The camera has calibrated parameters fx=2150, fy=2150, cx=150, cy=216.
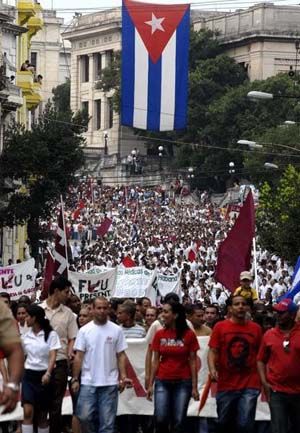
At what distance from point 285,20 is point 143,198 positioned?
107 ft

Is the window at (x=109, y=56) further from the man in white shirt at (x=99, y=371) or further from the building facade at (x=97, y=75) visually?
the man in white shirt at (x=99, y=371)

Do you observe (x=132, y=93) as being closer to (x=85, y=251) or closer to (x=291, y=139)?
(x=85, y=251)

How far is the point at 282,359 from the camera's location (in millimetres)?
16281

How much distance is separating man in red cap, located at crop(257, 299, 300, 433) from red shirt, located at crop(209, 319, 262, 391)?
1.57ft

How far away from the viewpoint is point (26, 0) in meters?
68.2

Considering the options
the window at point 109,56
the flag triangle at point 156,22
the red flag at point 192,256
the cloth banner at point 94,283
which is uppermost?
the flag triangle at point 156,22

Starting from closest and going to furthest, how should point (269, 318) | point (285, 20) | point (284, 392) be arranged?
point (284, 392), point (269, 318), point (285, 20)

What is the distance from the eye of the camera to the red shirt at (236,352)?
55.3 ft

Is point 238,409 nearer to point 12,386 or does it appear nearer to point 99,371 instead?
point 99,371

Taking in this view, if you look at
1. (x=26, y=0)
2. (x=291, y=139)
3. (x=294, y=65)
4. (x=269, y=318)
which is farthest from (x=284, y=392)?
(x=294, y=65)

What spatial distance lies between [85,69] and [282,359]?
14108cm

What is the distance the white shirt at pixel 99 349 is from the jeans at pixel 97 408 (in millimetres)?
60

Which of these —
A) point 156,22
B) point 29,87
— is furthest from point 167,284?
point 29,87

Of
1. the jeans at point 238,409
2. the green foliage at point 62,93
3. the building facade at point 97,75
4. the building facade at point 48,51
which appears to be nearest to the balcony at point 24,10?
the jeans at point 238,409
